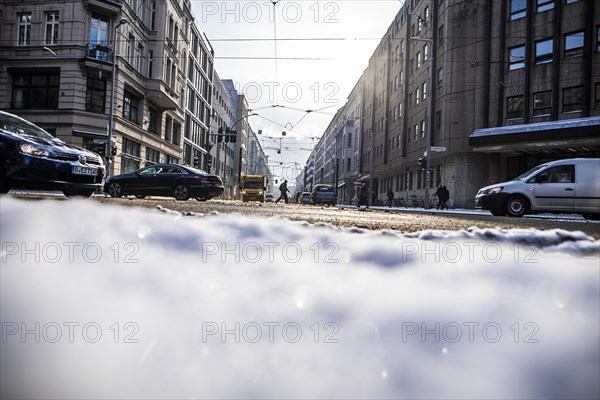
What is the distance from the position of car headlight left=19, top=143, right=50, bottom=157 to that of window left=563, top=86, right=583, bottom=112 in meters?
23.7

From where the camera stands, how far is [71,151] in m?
6.77

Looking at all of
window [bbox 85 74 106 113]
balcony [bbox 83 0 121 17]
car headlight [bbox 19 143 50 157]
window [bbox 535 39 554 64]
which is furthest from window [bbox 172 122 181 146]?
car headlight [bbox 19 143 50 157]

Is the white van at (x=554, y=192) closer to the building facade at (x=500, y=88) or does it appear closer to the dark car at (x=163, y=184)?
the dark car at (x=163, y=184)

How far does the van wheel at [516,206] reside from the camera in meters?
10.7

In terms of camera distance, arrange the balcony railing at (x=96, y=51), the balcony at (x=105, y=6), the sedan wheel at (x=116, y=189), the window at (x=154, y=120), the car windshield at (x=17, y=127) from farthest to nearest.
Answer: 1. the window at (x=154, y=120)
2. the balcony railing at (x=96, y=51)
3. the balcony at (x=105, y=6)
4. the sedan wheel at (x=116, y=189)
5. the car windshield at (x=17, y=127)

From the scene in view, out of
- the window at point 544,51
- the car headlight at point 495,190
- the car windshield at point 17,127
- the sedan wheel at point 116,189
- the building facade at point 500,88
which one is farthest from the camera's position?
the window at point 544,51

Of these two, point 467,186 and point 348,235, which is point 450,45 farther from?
point 348,235

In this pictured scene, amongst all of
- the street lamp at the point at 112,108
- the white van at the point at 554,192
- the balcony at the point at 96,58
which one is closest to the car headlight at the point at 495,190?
the white van at the point at 554,192

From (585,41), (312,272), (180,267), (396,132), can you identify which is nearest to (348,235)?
(312,272)

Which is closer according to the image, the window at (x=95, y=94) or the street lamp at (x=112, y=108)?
the street lamp at (x=112, y=108)

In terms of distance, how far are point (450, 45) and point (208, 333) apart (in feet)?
94.0

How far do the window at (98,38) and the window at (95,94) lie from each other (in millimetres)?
1362

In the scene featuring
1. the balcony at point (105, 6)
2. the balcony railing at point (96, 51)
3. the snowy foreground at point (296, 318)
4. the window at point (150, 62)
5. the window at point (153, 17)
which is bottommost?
the snowy foreground at point (296, 318)

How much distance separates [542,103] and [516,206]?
14788mm
